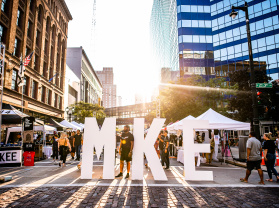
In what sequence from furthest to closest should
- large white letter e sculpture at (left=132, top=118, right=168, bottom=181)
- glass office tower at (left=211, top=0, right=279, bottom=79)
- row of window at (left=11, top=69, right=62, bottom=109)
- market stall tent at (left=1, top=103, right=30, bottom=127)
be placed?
glass office tower at (left=211, top=0, right=279, bottom=79)
row of window at (left=11, top=69, right=62, bottom=109)
market stall tent at (left=1, top=103, right=30, bottom=127)
large white letter e sculpture at (left=132, top=118, right=168, bottom=181)

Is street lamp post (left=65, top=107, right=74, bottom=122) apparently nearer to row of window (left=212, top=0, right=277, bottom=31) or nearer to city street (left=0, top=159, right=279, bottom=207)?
city street (left=0, top=159, right=279, bottom=207)

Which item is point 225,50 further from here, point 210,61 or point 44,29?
point 44,29

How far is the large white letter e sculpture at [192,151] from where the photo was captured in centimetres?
730

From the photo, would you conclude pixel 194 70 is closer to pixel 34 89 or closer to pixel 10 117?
pixel 34 89

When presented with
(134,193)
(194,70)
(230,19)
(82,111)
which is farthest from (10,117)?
(230,19)

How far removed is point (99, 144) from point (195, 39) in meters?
41.6

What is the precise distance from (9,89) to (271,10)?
43.4m

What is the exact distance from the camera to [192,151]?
24.6 feet

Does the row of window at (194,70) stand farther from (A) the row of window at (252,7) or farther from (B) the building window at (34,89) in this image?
(B) the building window at (34,89)

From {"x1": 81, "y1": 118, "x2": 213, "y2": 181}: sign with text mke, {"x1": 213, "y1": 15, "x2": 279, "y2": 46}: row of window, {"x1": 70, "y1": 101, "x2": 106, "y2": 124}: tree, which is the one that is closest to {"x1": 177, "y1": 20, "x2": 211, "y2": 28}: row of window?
{"x1": 213, "y1": 15, "x2": 279, "y2": 46}: row of window

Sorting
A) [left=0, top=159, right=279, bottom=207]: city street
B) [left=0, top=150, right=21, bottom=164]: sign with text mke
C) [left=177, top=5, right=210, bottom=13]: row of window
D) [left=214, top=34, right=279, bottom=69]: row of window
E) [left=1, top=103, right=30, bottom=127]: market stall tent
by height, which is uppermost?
[left=177, top=5, right=210, bottom=13]: row of window

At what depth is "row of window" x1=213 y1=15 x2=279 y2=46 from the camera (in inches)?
1464

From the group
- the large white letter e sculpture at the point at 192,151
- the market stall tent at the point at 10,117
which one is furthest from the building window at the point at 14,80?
the large white letter e sculpture at the point at 192,151

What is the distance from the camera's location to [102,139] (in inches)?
306
